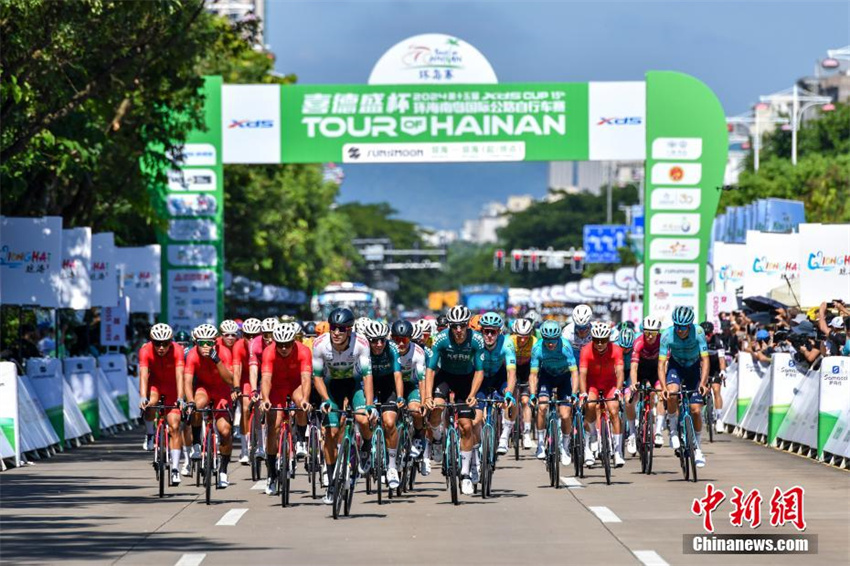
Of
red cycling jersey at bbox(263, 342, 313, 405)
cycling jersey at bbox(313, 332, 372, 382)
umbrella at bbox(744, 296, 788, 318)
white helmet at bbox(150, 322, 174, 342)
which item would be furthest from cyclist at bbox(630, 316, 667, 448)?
umbrella at bbox(744, 296, 788, 318)

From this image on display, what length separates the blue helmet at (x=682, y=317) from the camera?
68.2ft

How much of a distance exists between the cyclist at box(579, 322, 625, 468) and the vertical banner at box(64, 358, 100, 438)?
10.5 m

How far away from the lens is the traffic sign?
97.8 m

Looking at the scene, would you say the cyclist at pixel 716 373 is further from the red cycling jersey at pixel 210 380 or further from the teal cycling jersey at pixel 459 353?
the red cycling jersey at pixel 210 380

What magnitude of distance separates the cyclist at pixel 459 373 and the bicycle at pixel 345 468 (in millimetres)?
1126

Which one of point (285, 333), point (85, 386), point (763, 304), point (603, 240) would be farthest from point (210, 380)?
point (603, 240)

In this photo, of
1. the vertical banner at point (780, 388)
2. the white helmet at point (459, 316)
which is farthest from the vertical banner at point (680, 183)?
the white helmet at point (459, 316)

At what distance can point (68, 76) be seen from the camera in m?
29.8

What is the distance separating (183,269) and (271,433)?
2449 centimetres

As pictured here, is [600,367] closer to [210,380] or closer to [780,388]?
[210,380]

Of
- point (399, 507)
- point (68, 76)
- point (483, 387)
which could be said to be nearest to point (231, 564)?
point (399, 507)

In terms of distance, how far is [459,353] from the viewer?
59.4 feet

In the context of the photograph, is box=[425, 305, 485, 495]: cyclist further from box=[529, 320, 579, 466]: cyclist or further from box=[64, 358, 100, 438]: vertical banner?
box=[64, 358, 100, 438]: vertical banner
